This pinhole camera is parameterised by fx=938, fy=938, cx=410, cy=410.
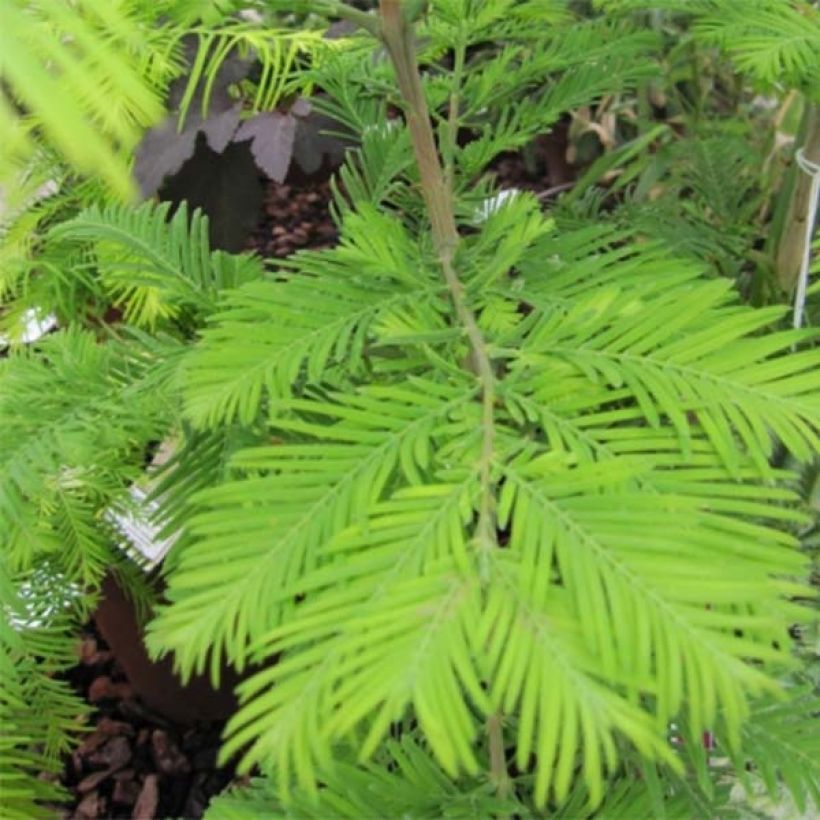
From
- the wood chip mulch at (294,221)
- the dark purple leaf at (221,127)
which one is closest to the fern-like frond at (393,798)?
the dark purple leaf at (221,127)

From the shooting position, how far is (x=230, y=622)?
0.95 ft

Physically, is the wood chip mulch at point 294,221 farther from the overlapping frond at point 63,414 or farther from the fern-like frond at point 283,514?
the fern-like frond at point 283,514

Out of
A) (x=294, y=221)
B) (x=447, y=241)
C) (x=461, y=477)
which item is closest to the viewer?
(x=461, y=477)

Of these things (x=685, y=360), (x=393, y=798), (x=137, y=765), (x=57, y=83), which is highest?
(x=57, y=83)

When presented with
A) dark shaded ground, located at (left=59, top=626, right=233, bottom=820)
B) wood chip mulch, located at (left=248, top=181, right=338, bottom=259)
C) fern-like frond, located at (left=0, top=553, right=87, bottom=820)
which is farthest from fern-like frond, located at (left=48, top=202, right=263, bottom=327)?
wood chip mulch, located at (left=248, top=181, right=338, bottom=259)

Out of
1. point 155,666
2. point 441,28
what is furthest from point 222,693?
point 441,28

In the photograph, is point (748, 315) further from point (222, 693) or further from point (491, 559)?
point (222, 693)

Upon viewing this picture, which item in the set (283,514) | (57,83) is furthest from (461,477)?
(57,83)

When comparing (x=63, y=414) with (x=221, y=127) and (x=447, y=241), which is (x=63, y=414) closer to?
(x=447, y=241)

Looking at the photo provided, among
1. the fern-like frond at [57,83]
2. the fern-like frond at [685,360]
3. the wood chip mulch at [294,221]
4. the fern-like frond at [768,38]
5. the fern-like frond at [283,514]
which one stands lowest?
Answer: the wood chip mulch at [294,221]

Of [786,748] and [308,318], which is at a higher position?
[308,318]

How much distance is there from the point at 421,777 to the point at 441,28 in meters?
0.39

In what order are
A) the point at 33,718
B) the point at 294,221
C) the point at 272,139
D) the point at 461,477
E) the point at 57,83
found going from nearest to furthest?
the point at 57,83
the point at 461,477
the point at 33,718
the point at 272,139
the point at 294,221

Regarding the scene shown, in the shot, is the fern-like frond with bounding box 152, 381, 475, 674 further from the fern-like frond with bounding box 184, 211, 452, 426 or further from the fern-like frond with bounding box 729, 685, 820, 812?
the fern-like frond with bounding box 729, 685, 820, 812
